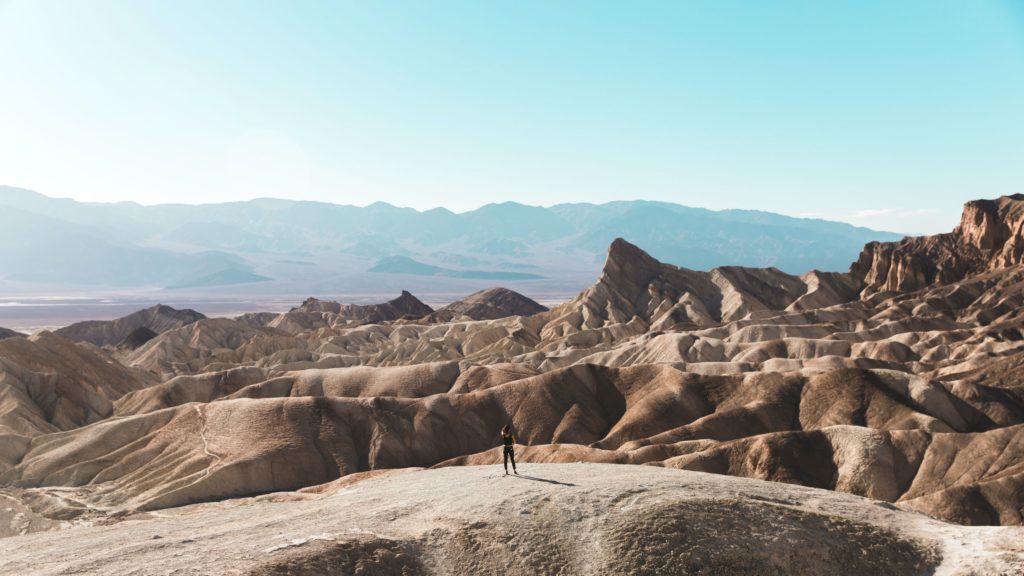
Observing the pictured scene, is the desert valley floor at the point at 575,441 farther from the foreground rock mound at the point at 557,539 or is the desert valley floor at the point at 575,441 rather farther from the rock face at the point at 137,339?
the rock face at the point at 137,339

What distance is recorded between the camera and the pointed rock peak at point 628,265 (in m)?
179

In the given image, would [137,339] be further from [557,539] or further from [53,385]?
[557,539]

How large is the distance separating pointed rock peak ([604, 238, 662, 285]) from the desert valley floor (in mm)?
4721

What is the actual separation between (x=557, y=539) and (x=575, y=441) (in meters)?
43.8

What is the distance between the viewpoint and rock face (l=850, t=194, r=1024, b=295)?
6122 inches

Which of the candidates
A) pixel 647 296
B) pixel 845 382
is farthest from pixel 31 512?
pixel 647 296

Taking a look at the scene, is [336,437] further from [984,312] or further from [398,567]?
[984,312]

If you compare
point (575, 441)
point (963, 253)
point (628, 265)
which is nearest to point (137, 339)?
point (628, 265)

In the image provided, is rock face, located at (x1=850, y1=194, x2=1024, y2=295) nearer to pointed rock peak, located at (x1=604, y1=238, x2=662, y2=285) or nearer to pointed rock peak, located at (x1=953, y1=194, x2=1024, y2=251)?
pointed rock peak, located at (x1=953, y1=194, x2=1024, y2=251)

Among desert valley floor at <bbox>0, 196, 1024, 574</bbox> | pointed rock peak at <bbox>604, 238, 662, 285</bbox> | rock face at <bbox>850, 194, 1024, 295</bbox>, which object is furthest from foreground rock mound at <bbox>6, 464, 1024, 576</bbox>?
rock face at <bbox>850, 194, 1024, 295</bbox>

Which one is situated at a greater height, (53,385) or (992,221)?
(992,221)

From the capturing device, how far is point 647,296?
17338 centimetres

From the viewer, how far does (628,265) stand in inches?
7175

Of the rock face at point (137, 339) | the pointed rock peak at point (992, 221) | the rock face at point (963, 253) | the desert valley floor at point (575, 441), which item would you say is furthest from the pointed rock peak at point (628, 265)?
the rock face at point (137, 339)
